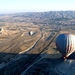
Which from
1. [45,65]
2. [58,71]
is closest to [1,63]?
[45,65]

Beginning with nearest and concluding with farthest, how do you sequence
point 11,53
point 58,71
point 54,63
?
point 58,71 < point 54,63 < point 11,53

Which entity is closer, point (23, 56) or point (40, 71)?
point (40, 71)

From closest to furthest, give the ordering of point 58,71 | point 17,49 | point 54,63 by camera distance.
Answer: point 58,71 < point 54,63 < point 17,49

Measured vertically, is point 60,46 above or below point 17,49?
above

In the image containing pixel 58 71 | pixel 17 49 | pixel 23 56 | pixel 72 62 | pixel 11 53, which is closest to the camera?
pixel 58 71

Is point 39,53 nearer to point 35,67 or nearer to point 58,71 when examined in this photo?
point 35,67

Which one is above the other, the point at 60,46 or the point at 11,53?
the point at 60,46

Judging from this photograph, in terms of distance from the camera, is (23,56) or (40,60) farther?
(23,56)

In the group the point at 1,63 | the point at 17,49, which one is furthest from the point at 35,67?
the point at 17,49

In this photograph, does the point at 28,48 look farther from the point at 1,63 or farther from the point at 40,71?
the point at 40,71
